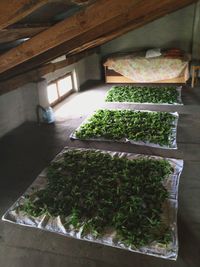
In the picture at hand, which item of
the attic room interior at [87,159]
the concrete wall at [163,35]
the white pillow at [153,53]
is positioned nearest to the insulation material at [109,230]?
the attic room interior at [87,159]

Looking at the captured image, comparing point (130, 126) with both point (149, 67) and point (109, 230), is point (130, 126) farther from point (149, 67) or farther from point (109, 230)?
point (149, 67)

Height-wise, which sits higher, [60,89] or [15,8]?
[15,8]

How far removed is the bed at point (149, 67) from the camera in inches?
273

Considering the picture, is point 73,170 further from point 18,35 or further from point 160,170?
point 18,35

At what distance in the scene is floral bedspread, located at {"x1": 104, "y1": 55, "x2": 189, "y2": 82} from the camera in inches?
272

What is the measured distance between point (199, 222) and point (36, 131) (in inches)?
129

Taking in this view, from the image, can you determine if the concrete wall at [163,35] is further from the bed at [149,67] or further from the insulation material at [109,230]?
the insulation material at [109,230]

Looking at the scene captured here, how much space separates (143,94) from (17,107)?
3138mm

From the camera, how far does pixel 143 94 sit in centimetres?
625

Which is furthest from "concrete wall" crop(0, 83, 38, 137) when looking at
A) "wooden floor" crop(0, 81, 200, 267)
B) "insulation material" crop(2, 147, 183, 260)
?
"insulation material" crop(2, 147, 183, 260)

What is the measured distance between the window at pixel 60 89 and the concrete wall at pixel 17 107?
2.81 feet

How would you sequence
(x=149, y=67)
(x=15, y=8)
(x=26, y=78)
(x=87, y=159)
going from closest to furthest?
(x=15, y=8) < (x=87, y=159) < (x=26, y=78) < (x=149, y=67)

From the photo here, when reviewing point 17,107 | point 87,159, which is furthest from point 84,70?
point 87,159

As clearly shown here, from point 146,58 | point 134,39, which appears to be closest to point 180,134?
point 146,58
